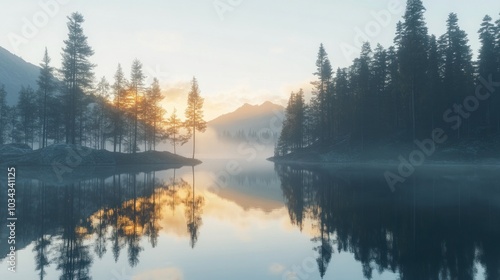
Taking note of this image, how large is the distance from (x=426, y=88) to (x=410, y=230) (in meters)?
51.8

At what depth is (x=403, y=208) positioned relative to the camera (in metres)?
17.5

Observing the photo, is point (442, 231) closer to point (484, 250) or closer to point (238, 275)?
point (484, 250)

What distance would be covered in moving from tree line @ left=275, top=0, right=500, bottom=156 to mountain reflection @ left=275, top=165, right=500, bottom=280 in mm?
36594

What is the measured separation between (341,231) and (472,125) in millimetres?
59859

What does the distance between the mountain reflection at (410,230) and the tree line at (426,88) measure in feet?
120

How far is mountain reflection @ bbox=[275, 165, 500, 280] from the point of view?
9258mm

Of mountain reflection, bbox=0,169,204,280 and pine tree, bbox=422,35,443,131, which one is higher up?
pine tree, bbox=422,35,443,131

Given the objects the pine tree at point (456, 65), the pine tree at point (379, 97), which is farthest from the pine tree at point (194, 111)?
the pine tree at point (456, 65)

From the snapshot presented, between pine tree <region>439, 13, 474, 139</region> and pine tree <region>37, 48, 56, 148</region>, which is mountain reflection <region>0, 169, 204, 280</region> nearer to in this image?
pine tree <region>37, 48, 56, 148</region>

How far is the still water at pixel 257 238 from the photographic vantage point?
29.6 ft

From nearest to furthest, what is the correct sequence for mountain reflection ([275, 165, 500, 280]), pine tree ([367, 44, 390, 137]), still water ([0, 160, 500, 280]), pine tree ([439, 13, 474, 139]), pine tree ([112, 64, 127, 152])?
1. still water ([0, 160, 500, 280])
2. mountain reflection ([275, 165, 500, 280])
3. pine tree ([439, 13, 474, 139])
4. pine tree ([112, 64, 127, 152])
5. pine tree ([367, 44, 390, 137])

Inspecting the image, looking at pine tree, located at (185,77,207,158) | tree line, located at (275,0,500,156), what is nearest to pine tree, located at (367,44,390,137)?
tree line, located at (275,0,500,156)

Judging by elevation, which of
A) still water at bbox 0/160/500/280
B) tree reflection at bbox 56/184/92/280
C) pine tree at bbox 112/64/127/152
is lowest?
still water at bbox 0/160/500/280

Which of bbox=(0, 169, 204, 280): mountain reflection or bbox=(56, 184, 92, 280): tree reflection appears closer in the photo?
bbox=(56, 184, 92, 280): tree reflection
